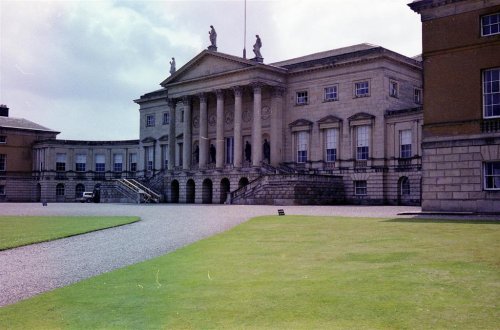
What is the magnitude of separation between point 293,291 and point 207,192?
56.7 metres

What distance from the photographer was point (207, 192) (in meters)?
66.3

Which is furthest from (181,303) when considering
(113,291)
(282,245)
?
(282,245)

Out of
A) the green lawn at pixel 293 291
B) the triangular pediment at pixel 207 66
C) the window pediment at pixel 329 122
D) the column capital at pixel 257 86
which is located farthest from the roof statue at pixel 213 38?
the green lawn at pixel 293 291

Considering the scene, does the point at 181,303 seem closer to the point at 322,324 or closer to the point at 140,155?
the point at 322,324

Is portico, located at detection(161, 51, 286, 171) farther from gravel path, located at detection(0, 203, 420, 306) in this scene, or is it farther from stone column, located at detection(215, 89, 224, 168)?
gravel path, located at detection(0, 203, 420, 306)

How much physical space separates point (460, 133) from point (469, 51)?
4.33 meters

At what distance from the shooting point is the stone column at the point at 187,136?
227ft

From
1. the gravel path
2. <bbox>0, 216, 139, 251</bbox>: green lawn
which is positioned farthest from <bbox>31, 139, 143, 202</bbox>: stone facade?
the gravel path

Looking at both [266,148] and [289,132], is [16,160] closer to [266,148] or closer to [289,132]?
[266,148]

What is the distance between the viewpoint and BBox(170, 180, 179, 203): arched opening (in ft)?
230

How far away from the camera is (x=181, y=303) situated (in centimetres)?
932

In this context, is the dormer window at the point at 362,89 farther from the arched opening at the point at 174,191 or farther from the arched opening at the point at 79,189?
the arched opening at the point at 79,189

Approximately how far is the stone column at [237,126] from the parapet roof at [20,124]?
4436 centimetres

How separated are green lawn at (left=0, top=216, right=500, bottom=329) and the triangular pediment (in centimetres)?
4864
